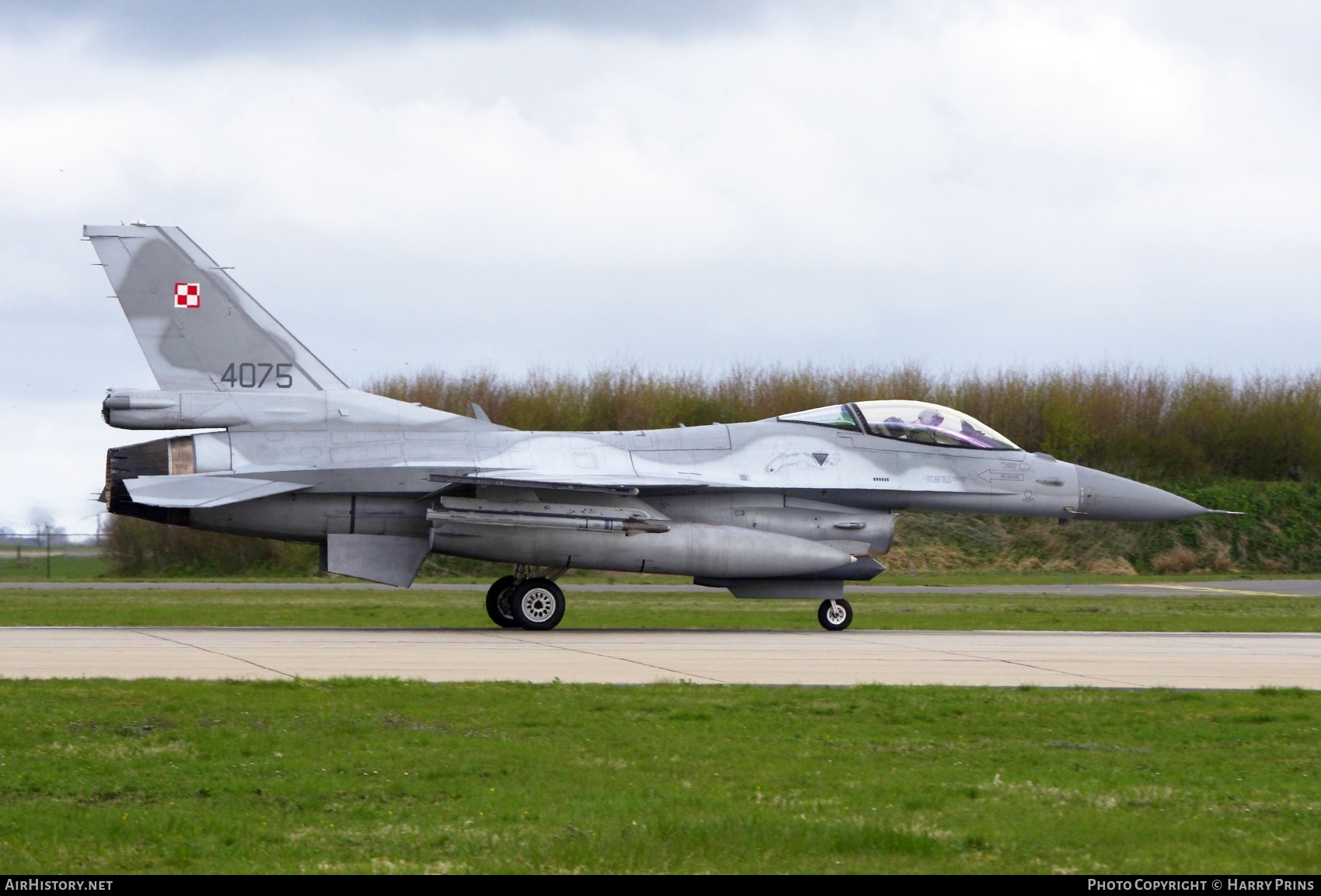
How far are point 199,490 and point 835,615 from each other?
881cm

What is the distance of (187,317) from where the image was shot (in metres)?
18.4

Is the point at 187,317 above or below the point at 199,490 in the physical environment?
above

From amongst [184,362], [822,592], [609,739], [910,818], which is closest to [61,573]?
[184,362]

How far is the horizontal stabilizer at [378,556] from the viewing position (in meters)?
18.2

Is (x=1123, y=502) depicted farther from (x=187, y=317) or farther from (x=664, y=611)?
(x=187, y=317)

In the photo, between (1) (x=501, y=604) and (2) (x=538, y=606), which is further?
(1) (x=501, y=604)

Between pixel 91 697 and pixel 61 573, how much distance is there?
33.1 meters

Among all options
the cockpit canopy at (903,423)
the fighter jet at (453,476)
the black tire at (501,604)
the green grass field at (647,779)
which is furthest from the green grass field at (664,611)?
the green grass field at (647,779)

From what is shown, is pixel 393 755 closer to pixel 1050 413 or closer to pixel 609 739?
pixel 609 739

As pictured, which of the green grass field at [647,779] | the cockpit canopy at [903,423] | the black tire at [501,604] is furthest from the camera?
the cockpit canopy at [903,423]

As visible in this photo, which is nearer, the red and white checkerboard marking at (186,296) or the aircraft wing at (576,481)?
the aircraft wing at (576,481)

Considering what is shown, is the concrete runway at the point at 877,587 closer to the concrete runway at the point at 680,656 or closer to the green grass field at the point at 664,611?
the green grass field at the point at 664,611

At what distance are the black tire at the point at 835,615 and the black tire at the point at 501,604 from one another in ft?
14.3

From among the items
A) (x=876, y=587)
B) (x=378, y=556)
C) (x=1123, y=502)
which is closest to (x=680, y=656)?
(x=378, y=556)
